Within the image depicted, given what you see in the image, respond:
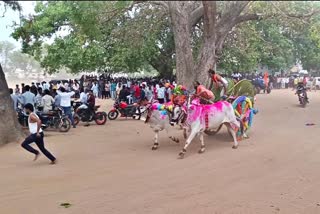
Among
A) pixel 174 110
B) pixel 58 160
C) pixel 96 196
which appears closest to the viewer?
pixel 96 196

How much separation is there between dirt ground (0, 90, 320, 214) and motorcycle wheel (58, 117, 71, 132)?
153cm

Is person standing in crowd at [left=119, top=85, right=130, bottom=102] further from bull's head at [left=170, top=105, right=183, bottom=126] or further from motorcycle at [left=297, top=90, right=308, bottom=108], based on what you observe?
bull's head at [left=170, top=105, right=183, bottom=126]

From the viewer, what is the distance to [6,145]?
11.0m

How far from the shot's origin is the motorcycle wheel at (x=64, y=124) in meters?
13.8

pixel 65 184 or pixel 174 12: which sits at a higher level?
pixel 174 12

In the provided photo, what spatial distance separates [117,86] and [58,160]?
1971cm

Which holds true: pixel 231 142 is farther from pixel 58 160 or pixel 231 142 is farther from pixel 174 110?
pixel 58 160

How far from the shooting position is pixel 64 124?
45.5 ft

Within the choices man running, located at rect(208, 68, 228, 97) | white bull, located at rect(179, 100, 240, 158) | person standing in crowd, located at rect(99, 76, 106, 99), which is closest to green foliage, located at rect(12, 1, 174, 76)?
person standing in crowd, located at rect(99, 76, 106, 99)

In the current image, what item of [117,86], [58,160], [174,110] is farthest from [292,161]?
[117,86]

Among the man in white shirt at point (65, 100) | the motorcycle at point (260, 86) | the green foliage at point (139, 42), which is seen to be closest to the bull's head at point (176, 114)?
the green foliage at point (139, 42)

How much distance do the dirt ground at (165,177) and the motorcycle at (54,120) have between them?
5.13 feet

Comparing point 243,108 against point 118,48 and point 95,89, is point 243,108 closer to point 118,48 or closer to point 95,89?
point 118,48

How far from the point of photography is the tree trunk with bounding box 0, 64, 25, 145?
36.6 ft
